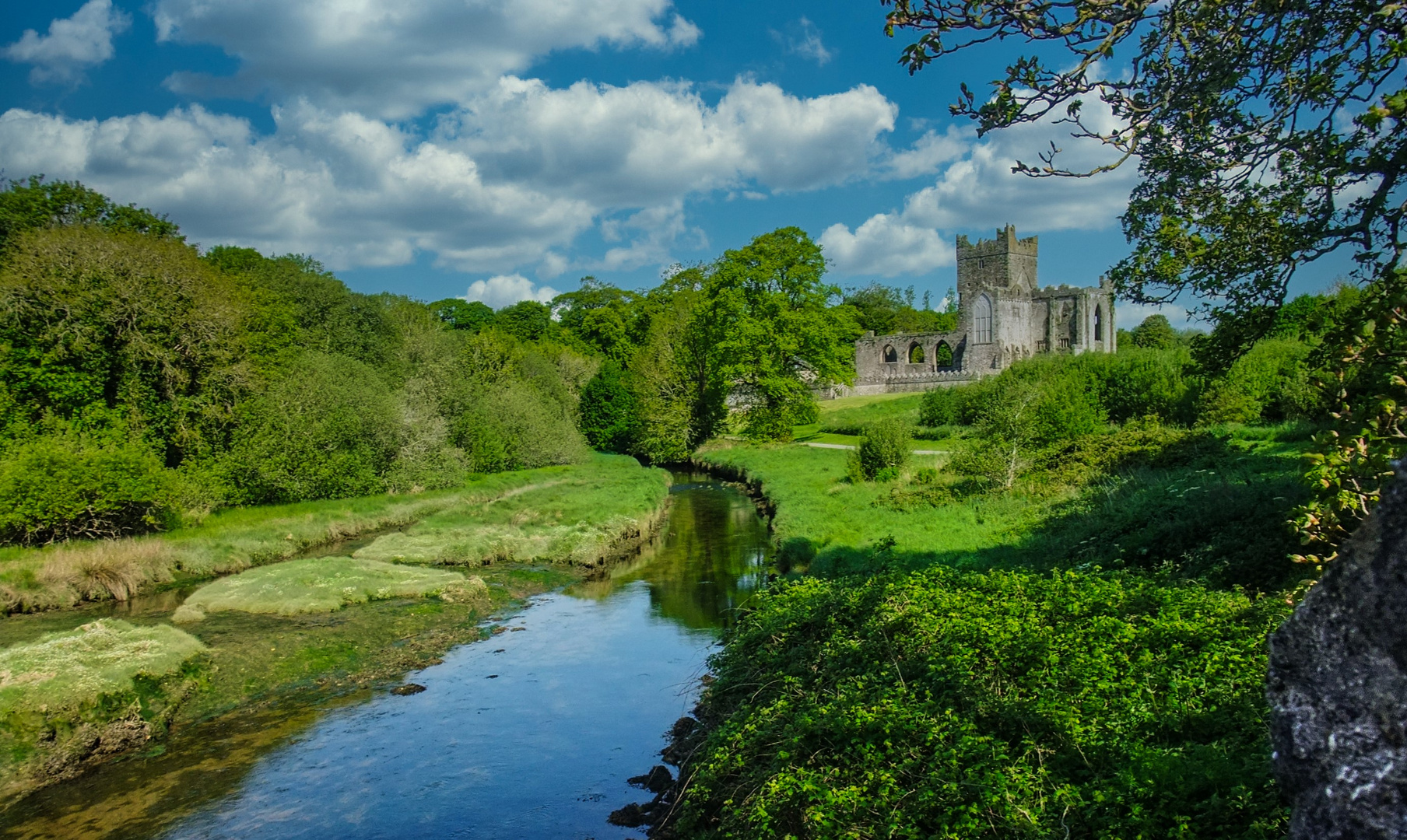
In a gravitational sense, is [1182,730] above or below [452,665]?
above

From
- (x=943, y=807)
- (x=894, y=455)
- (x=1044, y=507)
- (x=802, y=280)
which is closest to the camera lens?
(x=943, y=807)

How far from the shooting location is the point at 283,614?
1870 cm

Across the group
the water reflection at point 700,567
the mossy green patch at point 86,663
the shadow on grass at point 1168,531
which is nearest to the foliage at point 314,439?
the water reflection at point 700,567

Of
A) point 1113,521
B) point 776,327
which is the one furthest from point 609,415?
point 1113,521

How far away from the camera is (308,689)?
49.5 feet

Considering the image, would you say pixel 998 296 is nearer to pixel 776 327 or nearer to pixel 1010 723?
pixel 776 327

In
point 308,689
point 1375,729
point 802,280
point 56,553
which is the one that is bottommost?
point 308,689

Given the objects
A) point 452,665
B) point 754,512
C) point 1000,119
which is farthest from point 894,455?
point 1000,119

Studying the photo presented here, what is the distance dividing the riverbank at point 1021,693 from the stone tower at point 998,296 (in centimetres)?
6409

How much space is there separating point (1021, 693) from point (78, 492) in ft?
79.0

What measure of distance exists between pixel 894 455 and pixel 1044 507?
409 inches

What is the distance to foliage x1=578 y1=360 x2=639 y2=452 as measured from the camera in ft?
194

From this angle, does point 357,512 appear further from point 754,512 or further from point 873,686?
point 873,686

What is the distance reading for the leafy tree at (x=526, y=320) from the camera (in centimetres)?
9238
